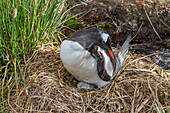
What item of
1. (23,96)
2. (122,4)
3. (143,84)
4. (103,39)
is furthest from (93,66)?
(122,4)

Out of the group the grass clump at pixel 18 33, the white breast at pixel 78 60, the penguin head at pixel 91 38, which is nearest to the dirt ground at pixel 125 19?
the grass clump at pixel 18 33

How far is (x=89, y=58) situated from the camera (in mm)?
1741

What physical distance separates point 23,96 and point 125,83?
37.4 inches

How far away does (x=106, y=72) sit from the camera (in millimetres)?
1843

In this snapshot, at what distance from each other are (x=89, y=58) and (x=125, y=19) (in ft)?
5.66

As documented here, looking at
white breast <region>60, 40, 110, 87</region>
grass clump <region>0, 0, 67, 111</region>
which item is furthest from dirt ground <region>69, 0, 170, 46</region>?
white breast <region>60, 40, 110, 87</region>

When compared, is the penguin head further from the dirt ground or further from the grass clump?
the dirt ground

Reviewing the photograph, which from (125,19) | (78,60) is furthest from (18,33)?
(125,19)

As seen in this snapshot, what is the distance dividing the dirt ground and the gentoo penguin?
1.26 m

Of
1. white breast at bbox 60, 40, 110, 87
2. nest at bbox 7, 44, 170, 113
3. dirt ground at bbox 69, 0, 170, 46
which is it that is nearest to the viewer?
white breast at bbox 60, 40, 110, 87

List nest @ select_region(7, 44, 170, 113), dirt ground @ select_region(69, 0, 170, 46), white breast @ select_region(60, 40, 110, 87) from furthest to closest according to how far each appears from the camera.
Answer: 1. dirt ground @ select_region(69, 0, 170, 46)
2. nest @ select_region(7, 44, 170, 113)
3. white breast @ select_region(60, 40, 110, 87)

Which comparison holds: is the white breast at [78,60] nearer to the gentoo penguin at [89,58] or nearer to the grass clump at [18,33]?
the gentoo penguin at [89,58]

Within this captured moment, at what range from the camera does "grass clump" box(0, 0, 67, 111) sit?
6.23ft

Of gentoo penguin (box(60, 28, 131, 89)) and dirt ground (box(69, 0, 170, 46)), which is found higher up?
dirt ground (box(69, 0, 170, 46))
